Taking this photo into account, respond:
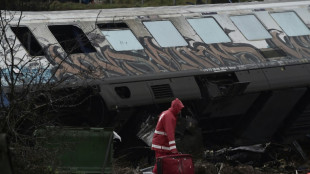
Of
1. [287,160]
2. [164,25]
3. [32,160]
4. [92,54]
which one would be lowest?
[32,160]

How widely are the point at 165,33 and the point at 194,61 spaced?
3.11 ft

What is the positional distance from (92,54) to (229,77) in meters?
3.29

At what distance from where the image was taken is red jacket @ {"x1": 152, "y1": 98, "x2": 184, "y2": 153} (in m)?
13.4

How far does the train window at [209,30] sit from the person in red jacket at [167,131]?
5.08 m

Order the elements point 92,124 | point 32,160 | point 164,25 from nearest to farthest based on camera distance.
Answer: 1. point 32,160
2. point 92,124
3. point 164,25

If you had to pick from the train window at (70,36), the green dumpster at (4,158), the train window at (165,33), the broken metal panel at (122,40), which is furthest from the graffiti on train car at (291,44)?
the green dumpster at (4,158)

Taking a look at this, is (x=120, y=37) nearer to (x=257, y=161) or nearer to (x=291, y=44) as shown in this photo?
(x=257, y=161)

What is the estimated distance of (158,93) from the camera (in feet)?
55.2

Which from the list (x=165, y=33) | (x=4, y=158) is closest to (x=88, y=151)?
(x=4, y=158)

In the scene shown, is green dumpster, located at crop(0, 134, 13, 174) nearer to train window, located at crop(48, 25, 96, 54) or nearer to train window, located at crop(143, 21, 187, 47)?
train window, located at crop(48, 25, 96, 54)

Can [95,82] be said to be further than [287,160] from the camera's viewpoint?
No

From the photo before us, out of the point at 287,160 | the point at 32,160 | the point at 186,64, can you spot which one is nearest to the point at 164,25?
the point at 186,64

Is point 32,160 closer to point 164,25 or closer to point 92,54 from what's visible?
point 92,54

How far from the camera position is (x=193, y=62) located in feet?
58.3
